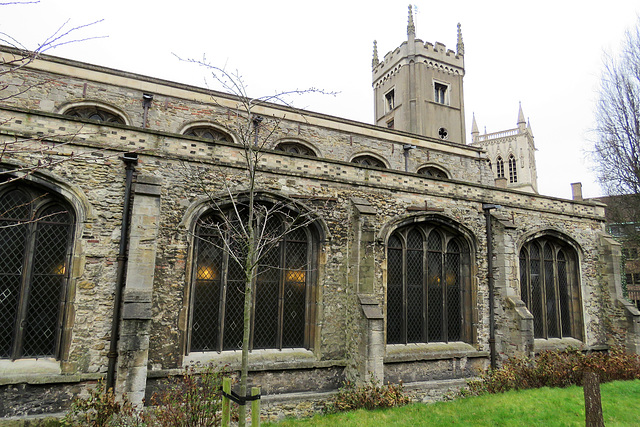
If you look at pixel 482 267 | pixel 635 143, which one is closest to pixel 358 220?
pixel 482 267

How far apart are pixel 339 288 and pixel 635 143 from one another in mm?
15427

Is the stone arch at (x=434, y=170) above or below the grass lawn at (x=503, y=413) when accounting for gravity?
above

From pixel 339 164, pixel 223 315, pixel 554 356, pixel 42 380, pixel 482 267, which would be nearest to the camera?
pixel 42 380

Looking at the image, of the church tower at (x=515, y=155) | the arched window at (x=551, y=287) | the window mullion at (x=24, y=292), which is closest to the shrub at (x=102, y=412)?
the window mullion at (x=24, y=292)

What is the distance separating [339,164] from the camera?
1020cm

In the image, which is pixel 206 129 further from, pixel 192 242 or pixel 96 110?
pixel 192 242

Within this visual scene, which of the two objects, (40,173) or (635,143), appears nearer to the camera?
(40,173)

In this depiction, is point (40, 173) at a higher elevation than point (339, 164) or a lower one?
lower

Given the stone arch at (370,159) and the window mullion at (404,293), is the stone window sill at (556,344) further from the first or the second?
the stone arch at (370,159)

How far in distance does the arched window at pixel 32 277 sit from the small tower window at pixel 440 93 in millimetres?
23316

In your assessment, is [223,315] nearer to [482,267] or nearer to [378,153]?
[482,267]

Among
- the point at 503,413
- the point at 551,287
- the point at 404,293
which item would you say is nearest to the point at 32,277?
the point at 404,293

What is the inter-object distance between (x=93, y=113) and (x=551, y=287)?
1721 centimetres

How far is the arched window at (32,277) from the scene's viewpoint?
7.09 meters
